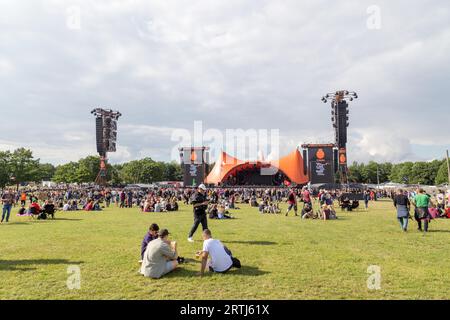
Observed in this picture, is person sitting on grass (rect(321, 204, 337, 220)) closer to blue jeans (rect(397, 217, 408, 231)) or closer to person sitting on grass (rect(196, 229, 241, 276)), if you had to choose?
blue jeans (rect(397, 217, 408, 231))

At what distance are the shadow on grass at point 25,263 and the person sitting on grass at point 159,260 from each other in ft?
6.07

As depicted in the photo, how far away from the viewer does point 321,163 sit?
4334 cm

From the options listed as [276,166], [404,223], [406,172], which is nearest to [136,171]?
[276,166]

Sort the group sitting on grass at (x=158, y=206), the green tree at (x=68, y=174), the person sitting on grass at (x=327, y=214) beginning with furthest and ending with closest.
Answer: the green tree at (x=68, y=174) → the group sitting on grass at (x=158, y=206) → the person sitting on grass at (x=327, y=214)

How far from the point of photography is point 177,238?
945 centimetres

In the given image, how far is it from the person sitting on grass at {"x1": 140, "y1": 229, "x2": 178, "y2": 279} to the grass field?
0.17m

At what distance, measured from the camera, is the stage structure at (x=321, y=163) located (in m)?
42.8

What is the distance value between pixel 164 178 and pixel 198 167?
6938 cm

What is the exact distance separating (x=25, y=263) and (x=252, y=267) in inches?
175

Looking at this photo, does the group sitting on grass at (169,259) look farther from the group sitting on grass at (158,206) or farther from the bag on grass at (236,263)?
the group sitting on grass at (158,206)

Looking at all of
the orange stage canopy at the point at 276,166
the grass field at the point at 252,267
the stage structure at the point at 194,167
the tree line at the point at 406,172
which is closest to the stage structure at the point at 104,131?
the stage structure at the point at 194,167

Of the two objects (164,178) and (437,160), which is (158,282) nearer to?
(437,160)
